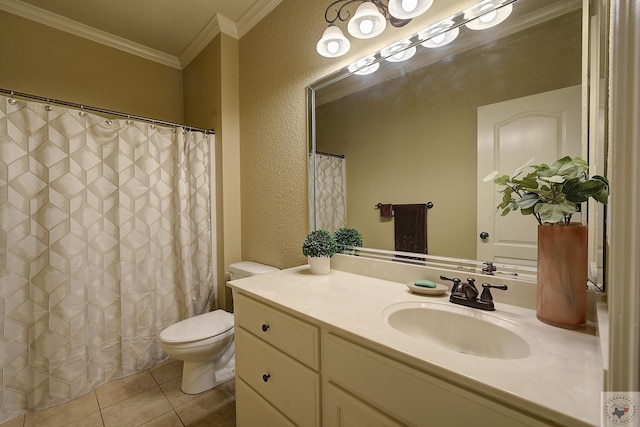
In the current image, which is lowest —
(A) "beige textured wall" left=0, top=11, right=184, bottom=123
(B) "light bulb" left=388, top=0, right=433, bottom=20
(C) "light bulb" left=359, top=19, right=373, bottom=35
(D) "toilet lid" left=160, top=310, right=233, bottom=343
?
(D) "toilet lid" left=160, top=310, right=233, bottom=343

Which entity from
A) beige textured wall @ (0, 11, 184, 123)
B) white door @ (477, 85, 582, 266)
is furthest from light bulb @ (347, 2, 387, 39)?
beige textured wall @ (0, 11, 184, 123)

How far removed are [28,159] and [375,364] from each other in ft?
6.83

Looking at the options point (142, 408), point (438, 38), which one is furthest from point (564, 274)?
point (142, 408)

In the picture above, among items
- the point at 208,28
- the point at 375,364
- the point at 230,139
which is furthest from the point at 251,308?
the point at 208,28

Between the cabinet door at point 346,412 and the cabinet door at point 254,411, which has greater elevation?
the cabinet door at point 346,412

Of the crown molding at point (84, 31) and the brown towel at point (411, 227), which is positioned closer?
the brown towel at point (411, 227)

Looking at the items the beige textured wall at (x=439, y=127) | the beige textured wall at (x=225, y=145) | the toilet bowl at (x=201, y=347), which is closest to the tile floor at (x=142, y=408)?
the toilet bowl at (x=201, y=347)

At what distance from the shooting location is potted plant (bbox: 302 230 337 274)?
1.41 meters

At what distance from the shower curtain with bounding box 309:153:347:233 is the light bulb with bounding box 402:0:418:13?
72cm

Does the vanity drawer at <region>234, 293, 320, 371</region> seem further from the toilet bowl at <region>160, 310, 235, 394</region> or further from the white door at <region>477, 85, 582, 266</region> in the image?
the white door at <region>477, 85, 582, 266</region>

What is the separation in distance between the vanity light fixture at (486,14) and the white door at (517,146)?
0.31 m

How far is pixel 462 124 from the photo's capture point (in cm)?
110

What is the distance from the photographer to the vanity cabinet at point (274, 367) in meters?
0.89

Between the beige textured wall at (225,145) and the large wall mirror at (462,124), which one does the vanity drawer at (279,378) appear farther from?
the beige textured wall at (225,145)
